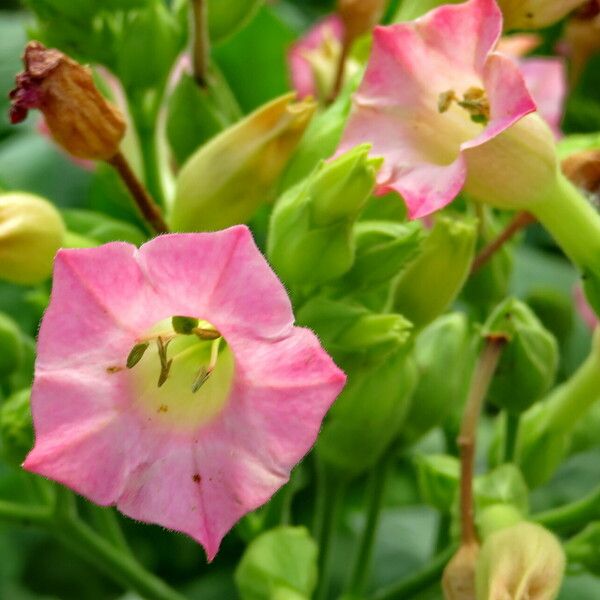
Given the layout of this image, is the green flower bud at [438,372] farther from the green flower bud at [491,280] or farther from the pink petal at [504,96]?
the pink petal at [504,96]

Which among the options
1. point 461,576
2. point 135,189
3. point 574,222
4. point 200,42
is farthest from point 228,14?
point 461,576

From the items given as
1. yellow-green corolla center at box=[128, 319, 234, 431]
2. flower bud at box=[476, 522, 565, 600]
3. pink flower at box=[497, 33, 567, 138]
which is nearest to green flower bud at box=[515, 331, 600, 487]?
flower bud at box=[476, 522, 565, 600]

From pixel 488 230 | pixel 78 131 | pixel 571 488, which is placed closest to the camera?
pixel 78 131

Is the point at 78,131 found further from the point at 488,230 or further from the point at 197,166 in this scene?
the point at 488,230

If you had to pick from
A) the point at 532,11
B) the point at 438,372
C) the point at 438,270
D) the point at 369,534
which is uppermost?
the point at 532,11

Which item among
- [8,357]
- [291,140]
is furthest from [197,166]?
[8,357]

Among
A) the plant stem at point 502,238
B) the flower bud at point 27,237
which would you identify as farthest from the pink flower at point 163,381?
the plant stem at point 502,238

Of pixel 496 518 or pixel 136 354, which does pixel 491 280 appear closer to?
pixel 496 518
